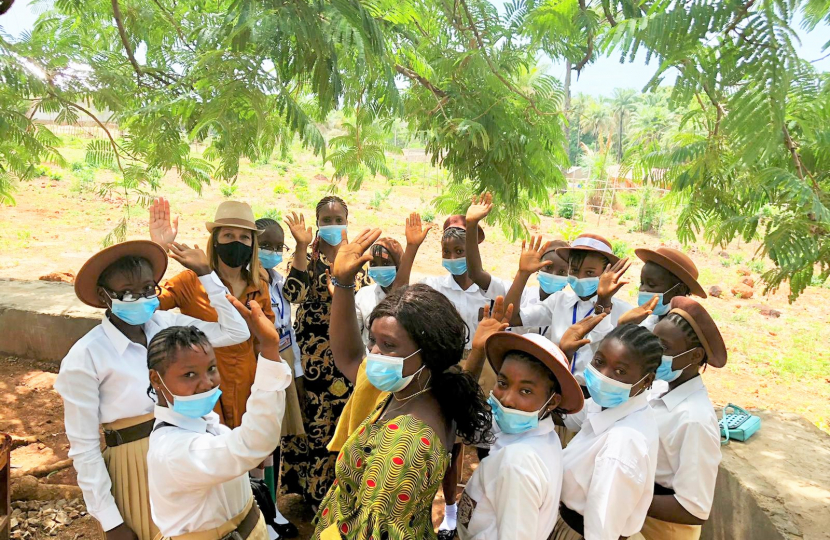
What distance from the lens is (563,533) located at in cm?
230

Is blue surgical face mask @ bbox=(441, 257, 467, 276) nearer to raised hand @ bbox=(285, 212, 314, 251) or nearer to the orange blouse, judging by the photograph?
raised hand @ bbox=(285, 212, 314, 251)

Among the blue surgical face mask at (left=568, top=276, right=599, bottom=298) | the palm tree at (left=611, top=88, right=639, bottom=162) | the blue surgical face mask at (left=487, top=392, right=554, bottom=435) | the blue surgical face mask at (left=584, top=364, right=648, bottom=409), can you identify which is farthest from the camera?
the palm tree at (left=611, top=88, right=639, bottom=162)

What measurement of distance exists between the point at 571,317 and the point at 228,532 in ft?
7.58

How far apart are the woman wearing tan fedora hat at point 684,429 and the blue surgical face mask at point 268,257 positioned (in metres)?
2.54

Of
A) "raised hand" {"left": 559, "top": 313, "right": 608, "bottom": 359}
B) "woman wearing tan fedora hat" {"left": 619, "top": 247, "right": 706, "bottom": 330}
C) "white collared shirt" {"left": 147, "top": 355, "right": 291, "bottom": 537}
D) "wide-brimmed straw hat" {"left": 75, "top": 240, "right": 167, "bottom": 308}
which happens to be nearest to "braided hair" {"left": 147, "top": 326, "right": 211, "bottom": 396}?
"white collared shirt" {"left": 147, "top": 355, "right": 291, "bottom": 537}

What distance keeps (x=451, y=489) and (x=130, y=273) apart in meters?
2.24

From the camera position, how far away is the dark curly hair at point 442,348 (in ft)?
6.77

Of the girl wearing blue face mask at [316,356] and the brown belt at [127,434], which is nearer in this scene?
the brown belt at [127,434]

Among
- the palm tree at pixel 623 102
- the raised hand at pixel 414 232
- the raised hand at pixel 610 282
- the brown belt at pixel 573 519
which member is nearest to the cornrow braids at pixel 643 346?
the brown belt at pixel 573 519

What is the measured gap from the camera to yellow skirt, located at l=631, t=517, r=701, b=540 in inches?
98.0

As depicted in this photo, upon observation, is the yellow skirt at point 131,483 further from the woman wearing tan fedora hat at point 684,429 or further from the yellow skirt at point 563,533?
the woman wearing tan fedora hat at point 684,429

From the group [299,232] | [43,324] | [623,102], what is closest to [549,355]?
[299,232]

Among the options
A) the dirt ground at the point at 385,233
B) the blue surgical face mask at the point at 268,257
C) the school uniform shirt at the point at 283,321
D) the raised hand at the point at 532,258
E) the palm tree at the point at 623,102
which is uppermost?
the palm tree at the point at 623,102

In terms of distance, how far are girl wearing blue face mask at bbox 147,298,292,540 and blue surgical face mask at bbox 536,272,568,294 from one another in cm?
238
